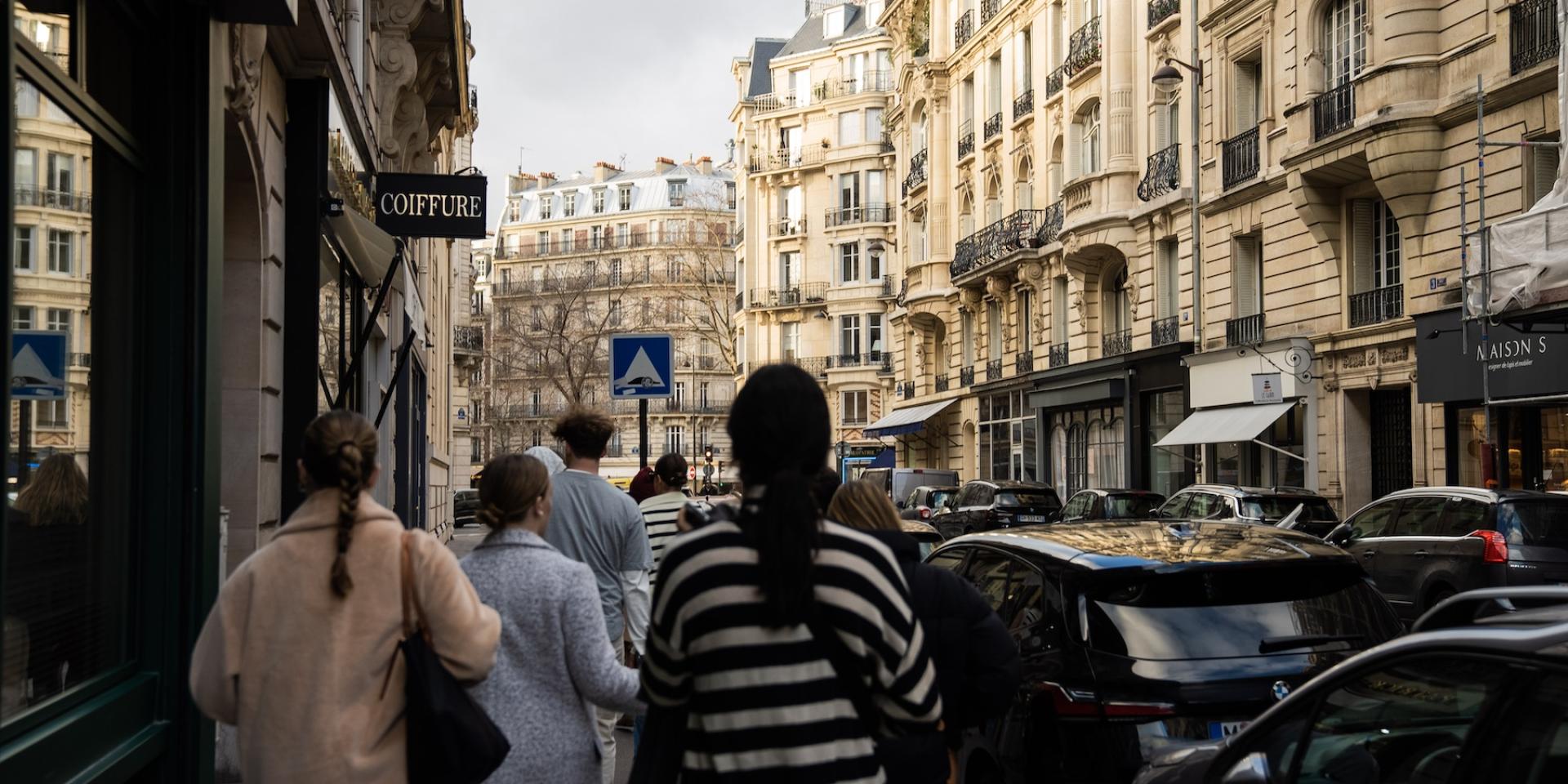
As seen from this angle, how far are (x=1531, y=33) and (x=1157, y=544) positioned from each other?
18.0 metres

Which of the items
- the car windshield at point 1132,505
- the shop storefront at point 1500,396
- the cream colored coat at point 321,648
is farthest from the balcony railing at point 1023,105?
the cream colored coat at point 321,648

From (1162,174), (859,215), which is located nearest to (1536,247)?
(1162,174)

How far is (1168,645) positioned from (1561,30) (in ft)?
53.1

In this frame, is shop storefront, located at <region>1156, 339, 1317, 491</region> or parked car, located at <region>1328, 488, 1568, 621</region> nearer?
parked car, located at <region>1328, 488, 1568, 621</region>

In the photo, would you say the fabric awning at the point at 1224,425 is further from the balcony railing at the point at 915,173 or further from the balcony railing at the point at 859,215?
the balcony railing at the point at 859,215

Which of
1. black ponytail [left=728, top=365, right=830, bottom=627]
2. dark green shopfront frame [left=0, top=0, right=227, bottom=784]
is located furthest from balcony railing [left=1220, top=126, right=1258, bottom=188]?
black ponytail [left=728, top=365, right=830, bottom=627]

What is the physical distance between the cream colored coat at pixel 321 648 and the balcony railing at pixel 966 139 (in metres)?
43.2

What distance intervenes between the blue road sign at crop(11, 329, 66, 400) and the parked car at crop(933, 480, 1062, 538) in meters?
23.1

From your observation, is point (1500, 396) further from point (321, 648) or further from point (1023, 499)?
point (321, 648)

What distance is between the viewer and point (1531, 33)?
69.1ft

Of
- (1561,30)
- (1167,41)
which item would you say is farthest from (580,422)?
(1167,41)

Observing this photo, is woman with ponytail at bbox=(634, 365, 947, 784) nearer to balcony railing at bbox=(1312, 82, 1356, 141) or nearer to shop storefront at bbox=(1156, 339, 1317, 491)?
balcony railing at bbox=(1312, 82, 1356, 141)

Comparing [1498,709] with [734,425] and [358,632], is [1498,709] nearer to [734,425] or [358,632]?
[734,425]

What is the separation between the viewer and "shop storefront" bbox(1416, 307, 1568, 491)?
20.5 meters
